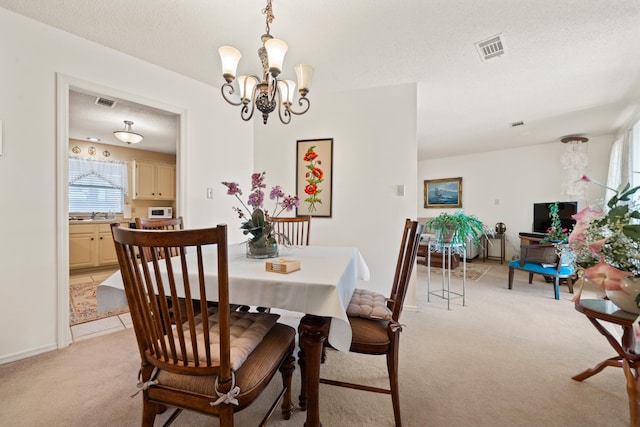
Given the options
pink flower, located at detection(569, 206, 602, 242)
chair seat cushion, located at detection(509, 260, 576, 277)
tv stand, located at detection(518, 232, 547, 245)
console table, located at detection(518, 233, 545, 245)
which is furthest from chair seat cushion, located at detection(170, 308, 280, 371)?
tv stand, located at detection(518, 232, 547, 245)

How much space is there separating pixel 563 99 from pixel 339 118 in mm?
2776

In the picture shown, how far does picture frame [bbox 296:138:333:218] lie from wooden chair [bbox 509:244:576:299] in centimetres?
275

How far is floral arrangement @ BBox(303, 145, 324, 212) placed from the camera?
10.3ft

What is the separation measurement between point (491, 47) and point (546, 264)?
2829 mm

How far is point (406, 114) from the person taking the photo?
2.82m

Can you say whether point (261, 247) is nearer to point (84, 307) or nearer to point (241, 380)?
point (241, 380)

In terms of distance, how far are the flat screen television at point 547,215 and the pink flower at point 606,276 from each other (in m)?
3.82

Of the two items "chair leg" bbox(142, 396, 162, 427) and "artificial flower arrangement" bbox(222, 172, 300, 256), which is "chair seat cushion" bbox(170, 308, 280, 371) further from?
"artificial flower arrangement" bbox(222, 172, 300, 256)

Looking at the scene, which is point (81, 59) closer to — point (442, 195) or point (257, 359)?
point (257, 359)

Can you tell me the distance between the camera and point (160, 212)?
5453 millimetres

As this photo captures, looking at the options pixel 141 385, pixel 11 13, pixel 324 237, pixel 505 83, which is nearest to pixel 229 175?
pixel 324 237

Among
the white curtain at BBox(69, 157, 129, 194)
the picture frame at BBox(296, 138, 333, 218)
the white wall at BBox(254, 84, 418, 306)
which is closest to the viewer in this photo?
the white wall at BBox(254, 84, 418, 306)

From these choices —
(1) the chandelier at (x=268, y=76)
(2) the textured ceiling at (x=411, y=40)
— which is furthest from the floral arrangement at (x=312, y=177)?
(1) the chandelier at (x=268, y=76)

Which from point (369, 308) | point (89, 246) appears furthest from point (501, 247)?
point (89, 246)
